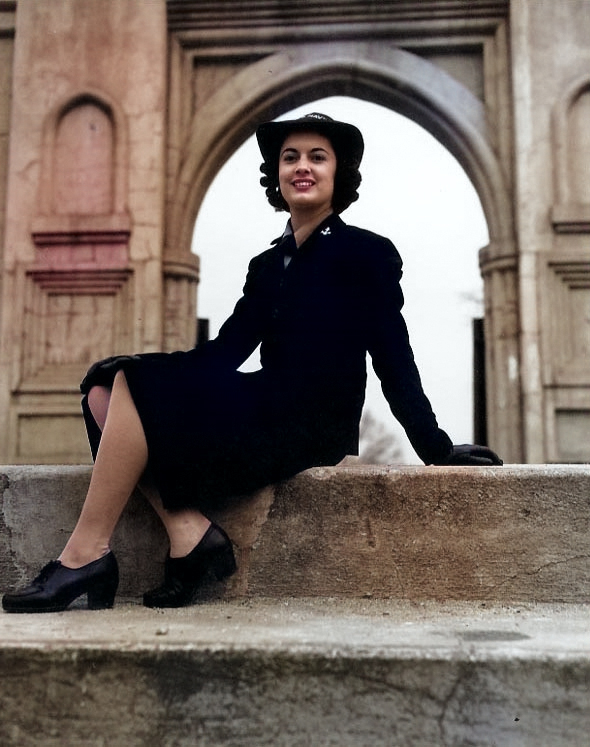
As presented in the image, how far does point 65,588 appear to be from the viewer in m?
2.03

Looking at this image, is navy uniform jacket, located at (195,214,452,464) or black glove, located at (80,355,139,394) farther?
navy uniform jacket, located at (195,214,452,464)

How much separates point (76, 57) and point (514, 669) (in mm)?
6566

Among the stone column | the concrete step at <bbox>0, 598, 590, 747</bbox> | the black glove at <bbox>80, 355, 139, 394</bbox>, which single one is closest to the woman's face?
the black glove at <bbox>80, 355, 139, 394</bbox>

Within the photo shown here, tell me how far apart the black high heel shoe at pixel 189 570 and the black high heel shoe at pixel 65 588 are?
0.38ft

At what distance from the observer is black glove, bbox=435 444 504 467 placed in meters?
2.31

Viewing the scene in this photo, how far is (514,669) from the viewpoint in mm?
1465

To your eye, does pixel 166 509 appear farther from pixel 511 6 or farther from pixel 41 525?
pixel 511 6

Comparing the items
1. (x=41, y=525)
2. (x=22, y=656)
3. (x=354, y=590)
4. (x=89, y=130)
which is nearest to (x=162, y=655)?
(x=22, y=656)

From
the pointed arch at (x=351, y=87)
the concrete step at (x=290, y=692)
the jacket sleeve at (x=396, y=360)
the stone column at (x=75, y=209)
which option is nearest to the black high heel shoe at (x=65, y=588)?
the concrete step at (x=290, y=692)

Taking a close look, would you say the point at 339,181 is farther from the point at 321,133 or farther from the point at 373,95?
the point at 373,95

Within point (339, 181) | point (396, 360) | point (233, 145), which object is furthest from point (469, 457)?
point (233, 145)

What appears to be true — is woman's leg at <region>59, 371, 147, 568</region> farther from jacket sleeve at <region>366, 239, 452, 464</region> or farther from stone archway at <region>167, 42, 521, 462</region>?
stone archway at <region>167, 42, 521, 462</region>

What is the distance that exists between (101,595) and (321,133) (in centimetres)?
141

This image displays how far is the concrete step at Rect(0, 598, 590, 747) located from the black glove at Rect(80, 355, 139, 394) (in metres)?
0.77
